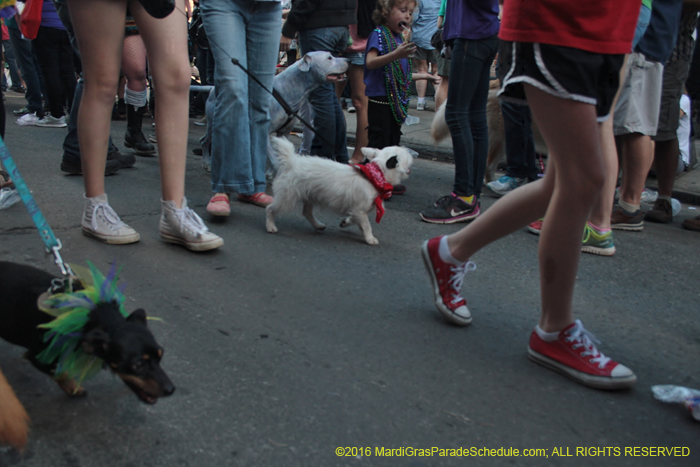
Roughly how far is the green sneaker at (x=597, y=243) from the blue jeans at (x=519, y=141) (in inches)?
71.2

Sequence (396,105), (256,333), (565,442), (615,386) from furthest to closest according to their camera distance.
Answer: (396,105) → (256,333) → (615,386) → (565,442)

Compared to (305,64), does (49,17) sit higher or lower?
higher

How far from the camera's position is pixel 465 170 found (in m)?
4.38

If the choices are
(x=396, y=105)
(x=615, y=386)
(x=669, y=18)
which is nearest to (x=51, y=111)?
(x=396, y=105)

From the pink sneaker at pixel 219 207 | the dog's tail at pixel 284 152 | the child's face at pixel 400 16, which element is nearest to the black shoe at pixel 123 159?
the pink sneaker at pixel 219 207

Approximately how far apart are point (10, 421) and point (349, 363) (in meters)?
1.10

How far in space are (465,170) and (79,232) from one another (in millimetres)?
2673

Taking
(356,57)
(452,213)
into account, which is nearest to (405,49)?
(356,57)

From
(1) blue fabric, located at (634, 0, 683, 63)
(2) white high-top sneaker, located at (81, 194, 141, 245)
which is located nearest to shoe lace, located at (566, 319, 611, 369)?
(2) white high-top sneaker, located at (81, 194, 141, 245)

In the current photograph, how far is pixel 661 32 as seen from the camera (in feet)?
13.9

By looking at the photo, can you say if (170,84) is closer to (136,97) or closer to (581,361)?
(581,361)

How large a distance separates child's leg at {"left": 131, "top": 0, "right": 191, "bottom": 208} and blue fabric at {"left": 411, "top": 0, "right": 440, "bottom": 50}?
24.8 feet

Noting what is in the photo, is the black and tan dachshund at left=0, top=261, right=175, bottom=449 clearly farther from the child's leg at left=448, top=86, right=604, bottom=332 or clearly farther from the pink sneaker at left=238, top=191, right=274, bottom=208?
the pink sneaker at left=238, top=191, right=274, bottom=208

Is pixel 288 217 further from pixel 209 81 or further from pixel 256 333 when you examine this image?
pixel 209 81
